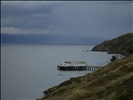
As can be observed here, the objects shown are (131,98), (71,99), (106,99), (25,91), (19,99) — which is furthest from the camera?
(25,91)

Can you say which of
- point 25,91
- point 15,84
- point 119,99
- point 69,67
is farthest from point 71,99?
point 69,67

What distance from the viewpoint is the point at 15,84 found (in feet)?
340

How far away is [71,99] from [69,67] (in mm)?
120951

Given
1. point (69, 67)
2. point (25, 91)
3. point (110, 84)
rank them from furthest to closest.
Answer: point (69, 67) < point (25, 91) < point (110, 84)

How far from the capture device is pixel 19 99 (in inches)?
2985

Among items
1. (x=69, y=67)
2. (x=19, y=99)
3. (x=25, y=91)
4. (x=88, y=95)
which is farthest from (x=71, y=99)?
(x=69, y=67)

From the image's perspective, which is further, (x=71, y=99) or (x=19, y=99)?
(x=19, y=99)

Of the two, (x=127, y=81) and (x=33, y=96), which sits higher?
(x=127, y=81)

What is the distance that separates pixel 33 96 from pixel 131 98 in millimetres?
52072

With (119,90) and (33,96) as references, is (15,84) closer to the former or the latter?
(33,96)

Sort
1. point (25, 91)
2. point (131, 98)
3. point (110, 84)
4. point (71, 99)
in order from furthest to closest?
point (25, 91)
point (110, 84)
point (71, 99)
point (131, 98)

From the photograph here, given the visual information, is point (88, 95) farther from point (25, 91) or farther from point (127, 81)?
point (25, 91)

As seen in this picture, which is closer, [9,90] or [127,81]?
[127,81]

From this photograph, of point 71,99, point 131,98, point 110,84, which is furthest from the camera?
point 110,84
